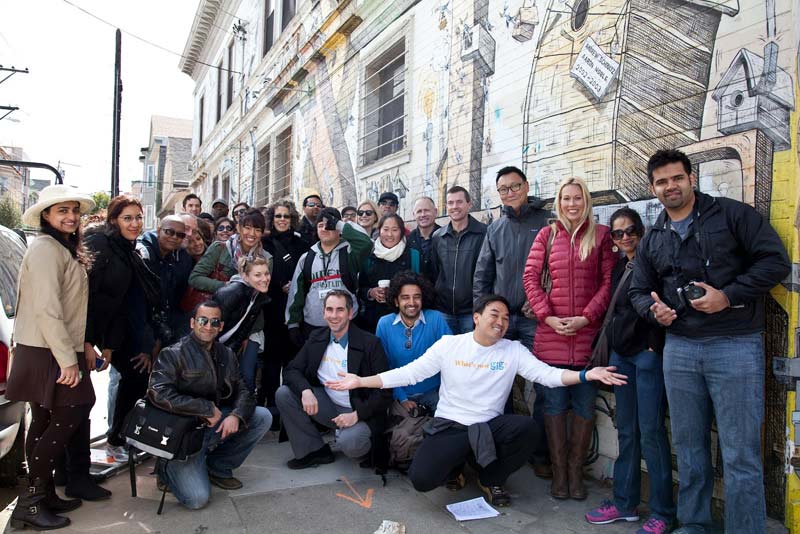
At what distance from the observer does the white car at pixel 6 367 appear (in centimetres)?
307

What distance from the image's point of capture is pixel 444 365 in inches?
145

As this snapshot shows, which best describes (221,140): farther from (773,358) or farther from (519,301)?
(773,358)

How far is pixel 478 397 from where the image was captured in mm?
3590

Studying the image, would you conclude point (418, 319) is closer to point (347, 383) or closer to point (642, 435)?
point (347, 383)

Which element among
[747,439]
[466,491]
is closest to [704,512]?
[747,439]

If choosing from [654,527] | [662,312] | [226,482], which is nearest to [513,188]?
[662,312]

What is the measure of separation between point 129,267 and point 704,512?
381 cm

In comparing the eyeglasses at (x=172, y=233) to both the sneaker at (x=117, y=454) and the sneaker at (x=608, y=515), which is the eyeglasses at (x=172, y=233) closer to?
the sneaker at (x=117, y=454)

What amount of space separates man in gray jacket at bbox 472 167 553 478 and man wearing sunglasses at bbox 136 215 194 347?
8.06 feet

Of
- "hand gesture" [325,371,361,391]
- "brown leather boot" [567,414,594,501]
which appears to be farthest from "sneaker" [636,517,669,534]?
"hand gesture" [325,371,361,391]

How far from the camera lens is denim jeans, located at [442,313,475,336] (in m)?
4.34

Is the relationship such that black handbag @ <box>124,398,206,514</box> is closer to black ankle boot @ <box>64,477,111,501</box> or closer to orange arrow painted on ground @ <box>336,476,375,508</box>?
black ankle boot @ <box>64,477,111,501</box>

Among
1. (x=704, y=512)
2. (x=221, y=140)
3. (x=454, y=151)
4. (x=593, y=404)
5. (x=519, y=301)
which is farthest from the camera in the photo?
Result: (x=221, y=140)

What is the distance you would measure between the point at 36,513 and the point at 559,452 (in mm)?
3149
